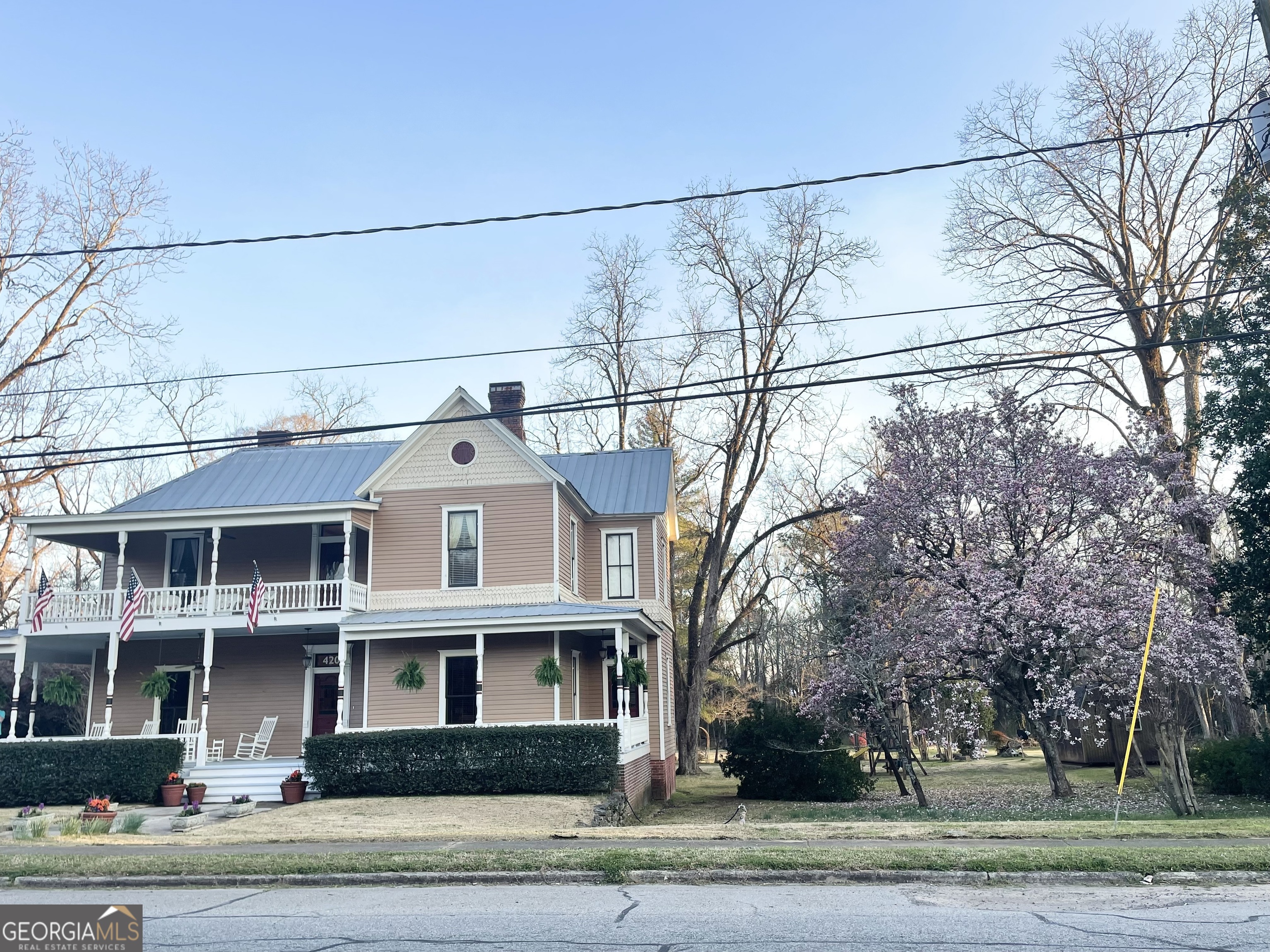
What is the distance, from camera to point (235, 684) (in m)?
24.5

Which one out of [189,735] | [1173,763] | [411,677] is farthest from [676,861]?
[189,735]

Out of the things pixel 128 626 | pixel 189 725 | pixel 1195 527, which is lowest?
pixel 189 725

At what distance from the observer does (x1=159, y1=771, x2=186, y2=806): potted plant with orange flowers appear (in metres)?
20.2

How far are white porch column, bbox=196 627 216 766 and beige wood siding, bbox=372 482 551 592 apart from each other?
148 inches

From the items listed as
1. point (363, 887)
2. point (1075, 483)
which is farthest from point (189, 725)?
point (1075, 483)

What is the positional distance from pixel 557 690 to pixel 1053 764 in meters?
10.6

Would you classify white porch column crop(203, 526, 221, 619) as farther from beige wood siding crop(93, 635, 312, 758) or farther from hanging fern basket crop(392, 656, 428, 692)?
hanging fern basket crop(392, 656, 428, 692)

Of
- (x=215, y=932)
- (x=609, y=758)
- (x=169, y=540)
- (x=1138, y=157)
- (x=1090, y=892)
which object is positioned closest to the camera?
(x=215, y=932)

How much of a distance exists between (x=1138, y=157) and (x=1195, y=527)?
1120 cm

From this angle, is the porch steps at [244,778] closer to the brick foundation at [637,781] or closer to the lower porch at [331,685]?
the lower porch at [331,685]

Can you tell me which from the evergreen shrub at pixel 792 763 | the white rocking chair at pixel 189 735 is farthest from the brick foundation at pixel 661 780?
the white rocking chair at pixel 189 735

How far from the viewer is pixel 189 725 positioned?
23.3m

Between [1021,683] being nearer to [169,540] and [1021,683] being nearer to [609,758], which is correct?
[609,758]

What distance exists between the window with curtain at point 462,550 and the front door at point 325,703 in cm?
380
